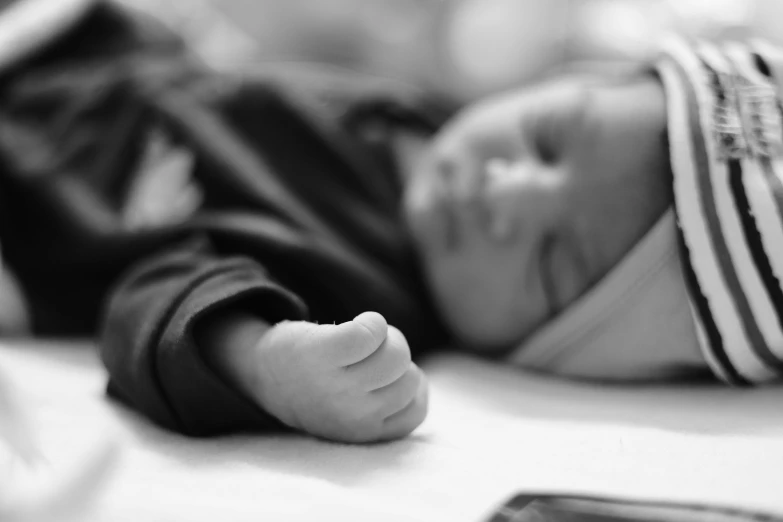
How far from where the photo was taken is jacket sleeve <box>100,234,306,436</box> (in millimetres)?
547

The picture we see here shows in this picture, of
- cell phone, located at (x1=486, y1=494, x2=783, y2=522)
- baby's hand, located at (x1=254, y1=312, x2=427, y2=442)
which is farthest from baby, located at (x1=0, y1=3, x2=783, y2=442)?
cell phone, located at (x1=486, y1=494, x2=783, y2=522)

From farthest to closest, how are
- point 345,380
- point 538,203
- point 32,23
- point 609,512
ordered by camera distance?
point 32,23 < point 538,203 < point 345,380 < point 609,512

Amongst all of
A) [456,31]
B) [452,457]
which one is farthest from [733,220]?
[456,31]

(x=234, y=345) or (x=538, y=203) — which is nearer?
(x=234, y=345)

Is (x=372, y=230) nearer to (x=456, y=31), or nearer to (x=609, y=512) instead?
(x=609, y=512)

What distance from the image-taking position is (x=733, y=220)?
0.62 metres

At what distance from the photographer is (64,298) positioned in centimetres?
82

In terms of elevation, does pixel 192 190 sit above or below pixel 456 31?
below

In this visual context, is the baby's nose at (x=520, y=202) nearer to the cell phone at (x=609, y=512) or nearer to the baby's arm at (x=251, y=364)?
the baby's arm at (x=251, y=364)

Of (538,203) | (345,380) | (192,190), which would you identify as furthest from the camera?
(192,190)

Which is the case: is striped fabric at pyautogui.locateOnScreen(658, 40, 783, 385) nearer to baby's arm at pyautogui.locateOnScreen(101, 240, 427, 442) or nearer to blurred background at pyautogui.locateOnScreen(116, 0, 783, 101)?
baby's arm at pyautogui.locateOnScreen(101, 240, 427, 442)

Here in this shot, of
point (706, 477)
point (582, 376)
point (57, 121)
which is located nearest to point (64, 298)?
point (57, 121)

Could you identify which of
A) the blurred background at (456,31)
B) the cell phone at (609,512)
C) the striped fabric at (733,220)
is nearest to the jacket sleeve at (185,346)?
the cell phone at (609,512)

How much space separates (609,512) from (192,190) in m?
0.57
